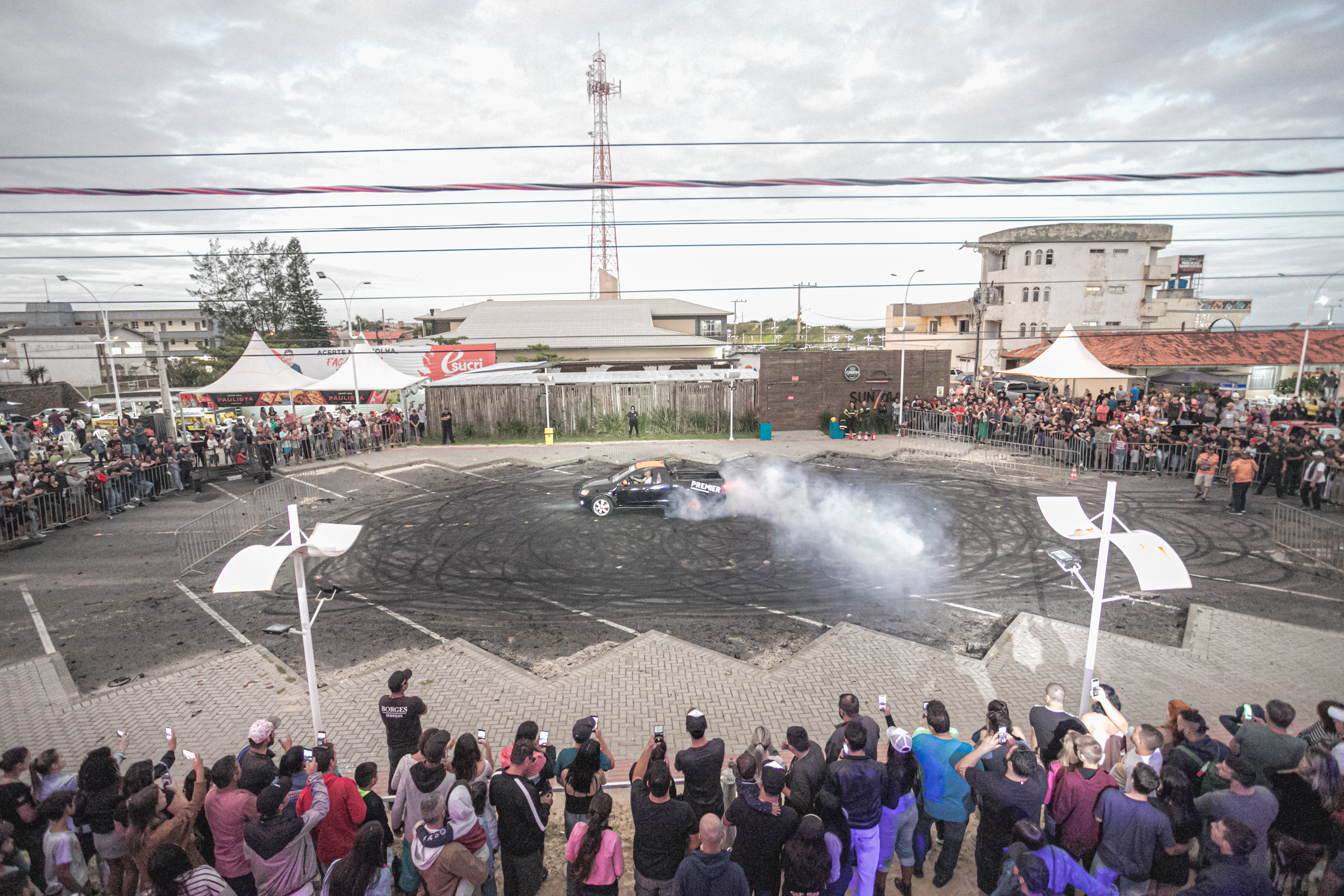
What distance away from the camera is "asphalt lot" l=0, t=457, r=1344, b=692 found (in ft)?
33.2

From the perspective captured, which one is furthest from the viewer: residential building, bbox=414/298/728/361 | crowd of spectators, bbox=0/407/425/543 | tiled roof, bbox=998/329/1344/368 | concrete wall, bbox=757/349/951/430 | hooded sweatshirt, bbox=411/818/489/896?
residential building, bbox=414/298/728/361

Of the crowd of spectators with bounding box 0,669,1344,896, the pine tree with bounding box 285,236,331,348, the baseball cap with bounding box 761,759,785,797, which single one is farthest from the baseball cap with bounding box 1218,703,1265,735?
the pine tree with bounding box 285,236,331,348

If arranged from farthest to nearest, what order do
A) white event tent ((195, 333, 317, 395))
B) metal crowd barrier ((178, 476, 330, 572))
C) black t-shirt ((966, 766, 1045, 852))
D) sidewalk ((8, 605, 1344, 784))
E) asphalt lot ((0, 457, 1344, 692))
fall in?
white event tent ((195, 333, 317, 395)) → metal crowd barrier ((178, 476, 330, 572)) → asphalt lot ((0, 457, 1344, 692)) → sidewalk ((8, 605, 1344, 784)) → black t-shirt ((966, 766, 1045, 852))

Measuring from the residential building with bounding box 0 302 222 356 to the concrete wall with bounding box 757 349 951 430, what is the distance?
226 feet

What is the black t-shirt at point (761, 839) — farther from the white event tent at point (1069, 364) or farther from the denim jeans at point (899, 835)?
the white event tent at point (1069, 364)

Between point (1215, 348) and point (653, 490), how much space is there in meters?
35.6

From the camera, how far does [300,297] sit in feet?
176

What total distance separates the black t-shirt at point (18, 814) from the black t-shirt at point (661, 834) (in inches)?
176

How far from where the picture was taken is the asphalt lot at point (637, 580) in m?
10.1

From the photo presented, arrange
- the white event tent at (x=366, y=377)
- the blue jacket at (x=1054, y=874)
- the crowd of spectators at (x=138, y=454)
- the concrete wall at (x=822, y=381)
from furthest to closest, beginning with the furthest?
the concrete wall at (x=822, y=381)
the white event tent at (x=366, y=377)
the crowd of spectators at (x=138, y=454)
the blue jacket at (x=1054, y=874)

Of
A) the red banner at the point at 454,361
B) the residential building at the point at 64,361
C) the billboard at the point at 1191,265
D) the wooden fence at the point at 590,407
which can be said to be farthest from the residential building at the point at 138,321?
the billboard at the point at 1191,265

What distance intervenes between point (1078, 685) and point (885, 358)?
2374cm

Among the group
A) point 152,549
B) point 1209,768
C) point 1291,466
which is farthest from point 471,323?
point 1209,768

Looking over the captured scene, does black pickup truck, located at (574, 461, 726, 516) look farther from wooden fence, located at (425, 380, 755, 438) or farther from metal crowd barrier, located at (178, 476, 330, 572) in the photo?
wooden fence, located at (425, 380, 755, 438)
